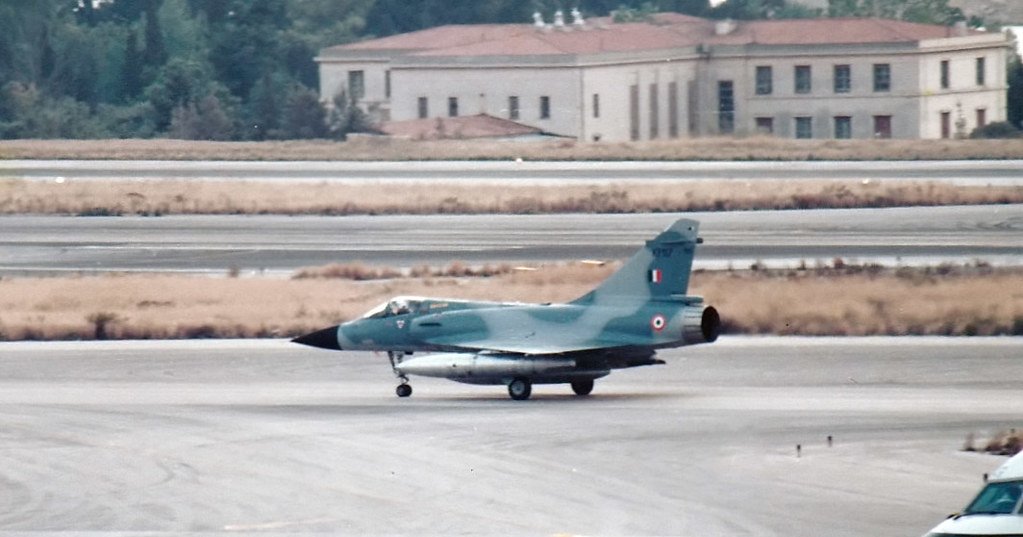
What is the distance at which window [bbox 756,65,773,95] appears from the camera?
306ft

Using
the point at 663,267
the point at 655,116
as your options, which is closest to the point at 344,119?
the point at 655,116

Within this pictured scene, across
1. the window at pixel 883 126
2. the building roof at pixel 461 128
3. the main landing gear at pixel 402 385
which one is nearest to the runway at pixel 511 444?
the main landing gear at pixel 402 385

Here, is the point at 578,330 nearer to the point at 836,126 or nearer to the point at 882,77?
the point at 882,77

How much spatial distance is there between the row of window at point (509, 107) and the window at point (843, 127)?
47.7 ft

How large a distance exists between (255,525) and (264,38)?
9767 cm

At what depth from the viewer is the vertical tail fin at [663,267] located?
31125mm

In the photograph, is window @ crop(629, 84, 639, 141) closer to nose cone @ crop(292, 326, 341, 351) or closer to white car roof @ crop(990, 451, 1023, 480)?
nose cone @ crop(292, 326, 341, 351)

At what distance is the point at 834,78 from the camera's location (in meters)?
92.3

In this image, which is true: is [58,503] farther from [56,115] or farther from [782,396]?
[56,115]

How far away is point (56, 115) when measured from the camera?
94938 mm

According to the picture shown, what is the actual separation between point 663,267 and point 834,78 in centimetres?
6319

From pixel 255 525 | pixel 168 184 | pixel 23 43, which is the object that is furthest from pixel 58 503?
pixel 23 43

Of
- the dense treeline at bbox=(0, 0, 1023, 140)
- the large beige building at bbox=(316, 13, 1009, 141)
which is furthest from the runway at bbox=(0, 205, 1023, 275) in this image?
the dense treeline at bbox=(0, 0, 1023, 140)

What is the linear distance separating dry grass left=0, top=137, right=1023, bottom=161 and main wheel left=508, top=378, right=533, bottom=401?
163ft
